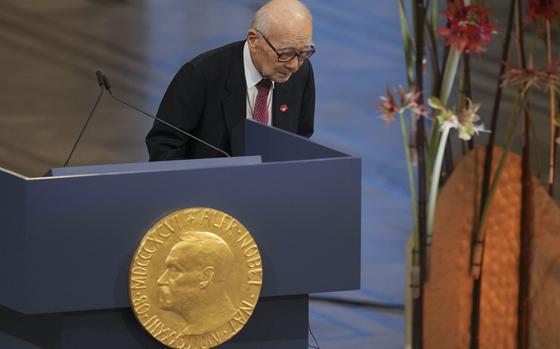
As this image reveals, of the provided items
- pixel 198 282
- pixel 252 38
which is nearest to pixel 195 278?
pixel 198 282

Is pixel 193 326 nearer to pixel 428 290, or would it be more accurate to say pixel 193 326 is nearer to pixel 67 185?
pixel 67 185

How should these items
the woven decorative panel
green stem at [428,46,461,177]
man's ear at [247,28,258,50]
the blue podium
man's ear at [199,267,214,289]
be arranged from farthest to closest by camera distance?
1. man's ear at [247,28,258,50]
2. the woven decorative panel
3. green stem at [428,46,461,177]
4. man's ear at [199,267,214,289]
5. the blue podium

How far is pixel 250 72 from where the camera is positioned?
3.88 m

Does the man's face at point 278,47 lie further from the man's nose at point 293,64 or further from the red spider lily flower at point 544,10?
the red spider lily flower at point 544,10

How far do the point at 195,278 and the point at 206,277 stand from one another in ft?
0.08

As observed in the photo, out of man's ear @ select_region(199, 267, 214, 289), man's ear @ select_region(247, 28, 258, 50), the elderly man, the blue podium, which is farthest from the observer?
the elderly man

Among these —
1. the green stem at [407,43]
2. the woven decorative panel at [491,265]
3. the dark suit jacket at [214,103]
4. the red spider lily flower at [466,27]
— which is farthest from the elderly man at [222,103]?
the red spider lily flower at [466,27]

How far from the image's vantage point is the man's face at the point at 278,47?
361 cm

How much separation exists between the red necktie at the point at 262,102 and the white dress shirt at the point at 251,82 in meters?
0.01

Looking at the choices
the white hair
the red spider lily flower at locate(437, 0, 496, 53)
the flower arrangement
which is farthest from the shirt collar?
the red spider lily flower at locate(437, 0, 496, 53)

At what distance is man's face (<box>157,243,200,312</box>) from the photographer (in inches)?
105

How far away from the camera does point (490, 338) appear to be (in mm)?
3225

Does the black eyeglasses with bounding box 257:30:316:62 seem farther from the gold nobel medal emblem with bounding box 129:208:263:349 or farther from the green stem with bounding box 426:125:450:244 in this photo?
the gold nobel medal emblem with bounding box 129:208:263:349

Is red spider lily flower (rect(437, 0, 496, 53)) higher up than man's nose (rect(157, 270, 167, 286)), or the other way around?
red spider lily flower (rect(437, 0, 496, 53))
